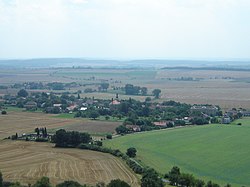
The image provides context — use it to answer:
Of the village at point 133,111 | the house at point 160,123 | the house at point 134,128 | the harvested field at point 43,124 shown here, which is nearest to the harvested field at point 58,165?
the village at point 133,111

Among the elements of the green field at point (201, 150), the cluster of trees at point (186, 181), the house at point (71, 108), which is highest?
the cluster of trees at point (186, 181)

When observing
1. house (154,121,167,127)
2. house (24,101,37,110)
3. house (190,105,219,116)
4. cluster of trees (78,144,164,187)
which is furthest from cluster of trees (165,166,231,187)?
house (24,101,37,110)

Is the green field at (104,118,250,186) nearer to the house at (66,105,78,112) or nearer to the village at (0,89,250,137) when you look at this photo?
the village at (0,89,250,137)

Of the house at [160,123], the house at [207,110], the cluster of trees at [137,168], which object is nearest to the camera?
the cluster of trees at [137,168]

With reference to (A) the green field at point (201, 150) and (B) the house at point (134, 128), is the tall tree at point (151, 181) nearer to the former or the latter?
(A) the green field at point (201, 150)

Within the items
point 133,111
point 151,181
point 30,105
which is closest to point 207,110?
point 133,111

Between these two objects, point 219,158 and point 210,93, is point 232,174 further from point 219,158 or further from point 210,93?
point 210,93

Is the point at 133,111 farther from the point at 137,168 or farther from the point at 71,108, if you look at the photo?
the point at 137,168
